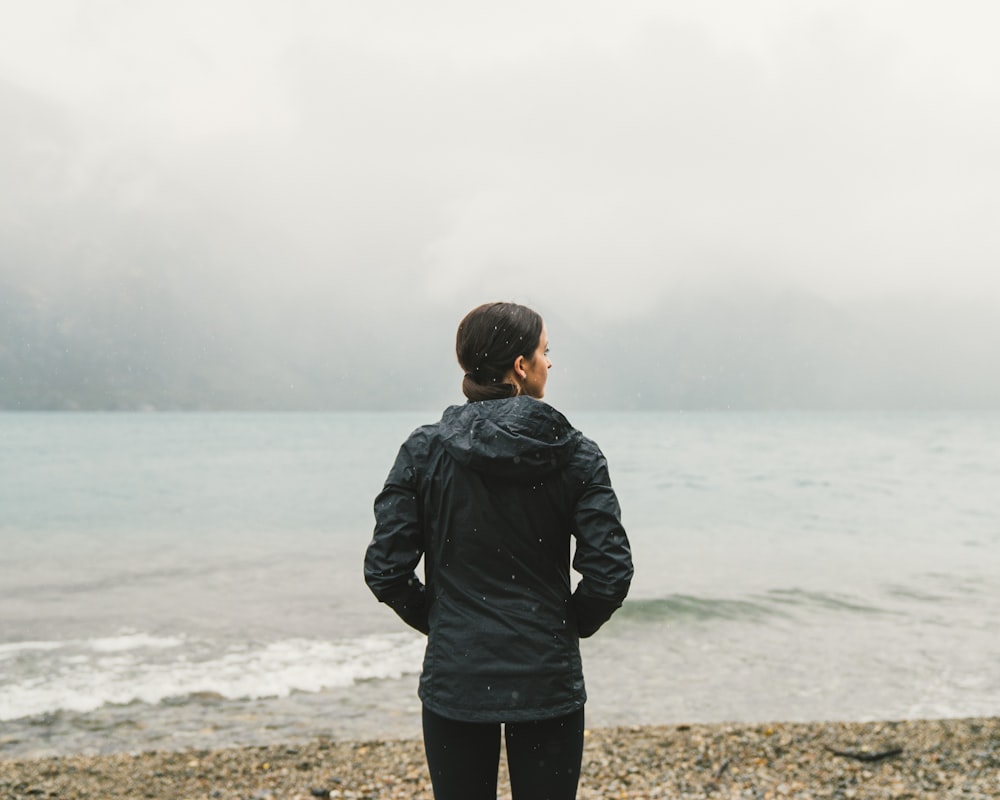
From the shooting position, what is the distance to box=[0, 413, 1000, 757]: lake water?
28.8 ft

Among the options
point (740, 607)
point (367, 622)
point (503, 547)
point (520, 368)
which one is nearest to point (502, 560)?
point (503, 547)

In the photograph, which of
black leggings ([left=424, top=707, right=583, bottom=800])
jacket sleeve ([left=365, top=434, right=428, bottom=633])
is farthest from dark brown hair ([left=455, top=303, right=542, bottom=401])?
black leggings ([left=424, top=707, right=583, bottom=800])

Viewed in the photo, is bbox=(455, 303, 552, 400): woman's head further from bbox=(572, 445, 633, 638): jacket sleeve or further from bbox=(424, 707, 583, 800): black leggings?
bbox=(424, 707, 583, 800): black leggings

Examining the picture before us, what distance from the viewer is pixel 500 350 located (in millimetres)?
2447

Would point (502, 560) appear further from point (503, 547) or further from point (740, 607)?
point (740, 607)

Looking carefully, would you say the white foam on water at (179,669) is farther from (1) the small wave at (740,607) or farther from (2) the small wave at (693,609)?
(1) the small wave at (740,607)

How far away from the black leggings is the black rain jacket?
65 millimetres

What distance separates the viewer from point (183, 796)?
623 cm

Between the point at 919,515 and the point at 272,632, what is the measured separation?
1205 inches

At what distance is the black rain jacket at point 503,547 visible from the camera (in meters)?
2.33

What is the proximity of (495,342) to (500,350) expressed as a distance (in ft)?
0.10

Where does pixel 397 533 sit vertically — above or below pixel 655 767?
above

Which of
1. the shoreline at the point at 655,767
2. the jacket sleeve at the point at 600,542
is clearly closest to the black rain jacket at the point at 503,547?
the jacket sleeve at the point at 600,542

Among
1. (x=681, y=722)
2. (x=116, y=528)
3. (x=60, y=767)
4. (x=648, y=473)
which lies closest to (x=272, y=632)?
(x=60, y=767)
